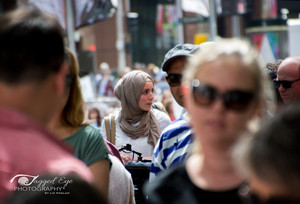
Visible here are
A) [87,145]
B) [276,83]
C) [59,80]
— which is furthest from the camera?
[276,83]

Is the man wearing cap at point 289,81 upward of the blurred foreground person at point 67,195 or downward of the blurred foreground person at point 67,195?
downward

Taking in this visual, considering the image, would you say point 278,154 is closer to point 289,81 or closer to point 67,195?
point 67,195

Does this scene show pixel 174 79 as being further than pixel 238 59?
Yes

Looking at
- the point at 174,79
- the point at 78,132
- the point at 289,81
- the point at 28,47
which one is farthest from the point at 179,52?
the point at 28,47

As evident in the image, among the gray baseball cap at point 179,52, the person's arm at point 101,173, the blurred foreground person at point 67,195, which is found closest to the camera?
the blurred foreground person at point 67,195

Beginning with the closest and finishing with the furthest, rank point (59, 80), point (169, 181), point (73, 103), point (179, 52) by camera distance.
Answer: point (59, 80) < point (169, 181) < point (73, 103) < point (179, 52)

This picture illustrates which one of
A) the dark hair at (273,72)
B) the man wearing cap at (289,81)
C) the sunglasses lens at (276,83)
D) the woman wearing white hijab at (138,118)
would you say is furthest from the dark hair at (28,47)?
the dark hair at (273,72)

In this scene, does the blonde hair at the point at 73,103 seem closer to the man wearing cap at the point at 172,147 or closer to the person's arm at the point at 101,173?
the person's arm at the point at 101,173

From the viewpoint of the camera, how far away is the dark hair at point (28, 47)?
6.28 ft

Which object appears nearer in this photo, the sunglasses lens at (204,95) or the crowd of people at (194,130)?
the crowd of people at (194,130)

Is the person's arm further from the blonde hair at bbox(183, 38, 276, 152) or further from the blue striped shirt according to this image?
the blonde hair at bbox(183, 38, 276, 152)

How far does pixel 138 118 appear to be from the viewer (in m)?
5.84

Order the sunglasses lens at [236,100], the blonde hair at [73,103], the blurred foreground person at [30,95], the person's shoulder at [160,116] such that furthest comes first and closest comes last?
the person's shoulder at [160,116] → the blonde hair at [73,103] → the sunglasses lens at [236,100] → the blurred foreground person at [30,95]

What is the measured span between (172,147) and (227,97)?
132 cm
